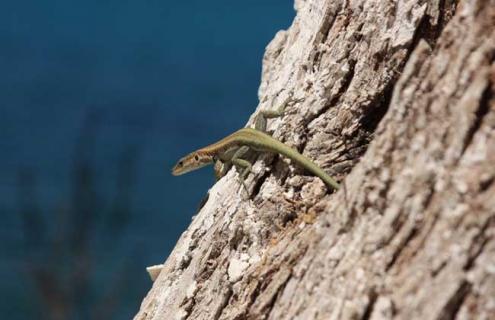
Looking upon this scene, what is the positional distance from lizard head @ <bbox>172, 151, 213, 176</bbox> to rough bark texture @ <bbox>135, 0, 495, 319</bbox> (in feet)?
1.87

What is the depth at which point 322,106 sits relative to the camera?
383 cm

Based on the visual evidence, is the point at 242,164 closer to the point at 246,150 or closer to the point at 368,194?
the point at 246,150

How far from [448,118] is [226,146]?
198 cm

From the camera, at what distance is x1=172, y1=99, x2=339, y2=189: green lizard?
12.1ft

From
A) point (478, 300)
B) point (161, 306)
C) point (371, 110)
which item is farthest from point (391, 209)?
point (161, 306)

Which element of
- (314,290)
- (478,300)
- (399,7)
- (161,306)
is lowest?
(478,300)

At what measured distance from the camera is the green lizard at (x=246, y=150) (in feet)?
12.1

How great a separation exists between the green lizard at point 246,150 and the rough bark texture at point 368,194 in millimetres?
64

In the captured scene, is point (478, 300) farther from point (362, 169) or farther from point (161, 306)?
point (161, 306)

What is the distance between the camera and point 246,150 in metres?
4.14

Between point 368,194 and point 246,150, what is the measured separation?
4.60 feet

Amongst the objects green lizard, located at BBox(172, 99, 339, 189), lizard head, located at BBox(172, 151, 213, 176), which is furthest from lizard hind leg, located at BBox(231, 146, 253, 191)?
A: lizard head, located at BBox(172, 151, 213, 176)

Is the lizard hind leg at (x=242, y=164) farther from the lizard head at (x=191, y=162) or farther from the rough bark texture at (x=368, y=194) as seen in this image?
the lizard head at (x=191, y=162)

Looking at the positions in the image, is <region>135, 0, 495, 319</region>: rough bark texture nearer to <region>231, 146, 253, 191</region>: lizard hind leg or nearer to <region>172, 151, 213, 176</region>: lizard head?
<region>231, 146, 253, 191</region>: lizard hind leg
